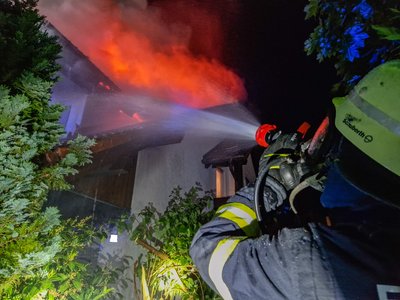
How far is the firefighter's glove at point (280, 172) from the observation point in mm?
1541

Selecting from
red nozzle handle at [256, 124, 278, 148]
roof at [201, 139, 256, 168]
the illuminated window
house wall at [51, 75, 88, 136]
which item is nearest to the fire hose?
red nozzle handle at [256, 124, 278, 148]

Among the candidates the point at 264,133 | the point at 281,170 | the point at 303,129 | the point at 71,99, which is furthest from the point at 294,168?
the point at 71,99

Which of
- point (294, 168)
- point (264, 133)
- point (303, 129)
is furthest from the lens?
point (264, 133)

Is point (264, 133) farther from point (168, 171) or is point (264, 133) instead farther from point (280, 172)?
point (168, 171)

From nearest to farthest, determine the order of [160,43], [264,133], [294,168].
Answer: [294,168] → [264,133] → [160,43]

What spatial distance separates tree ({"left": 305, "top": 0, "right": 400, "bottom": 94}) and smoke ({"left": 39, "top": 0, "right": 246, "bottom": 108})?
10.5m

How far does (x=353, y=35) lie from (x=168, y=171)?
6.75 meters

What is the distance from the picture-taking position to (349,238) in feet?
3.22

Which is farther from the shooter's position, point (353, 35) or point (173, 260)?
point (173, 260)

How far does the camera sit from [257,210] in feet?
4.75

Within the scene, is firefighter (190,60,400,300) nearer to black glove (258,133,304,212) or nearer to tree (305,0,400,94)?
black glove (258,133,304,212)

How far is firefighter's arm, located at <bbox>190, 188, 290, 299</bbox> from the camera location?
1060mm

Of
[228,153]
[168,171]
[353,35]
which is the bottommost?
[353,35]

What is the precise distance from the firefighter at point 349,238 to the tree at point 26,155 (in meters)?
1.83
